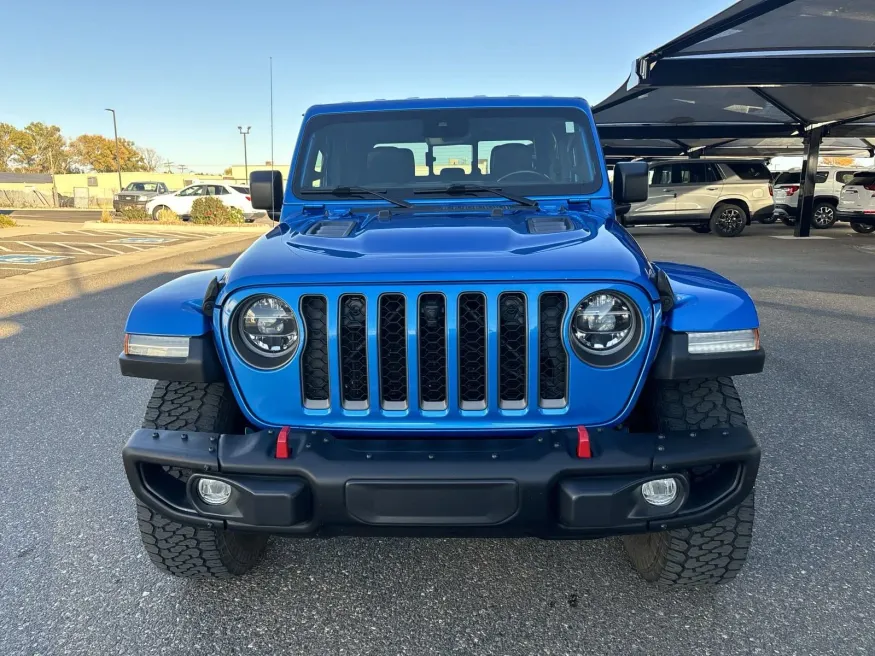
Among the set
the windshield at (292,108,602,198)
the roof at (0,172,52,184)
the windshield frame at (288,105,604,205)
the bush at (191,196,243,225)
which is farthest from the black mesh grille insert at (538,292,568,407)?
the roof at (0,172,52,184)

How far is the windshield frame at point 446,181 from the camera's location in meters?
3.30

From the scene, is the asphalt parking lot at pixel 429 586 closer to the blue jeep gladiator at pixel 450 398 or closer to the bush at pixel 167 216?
the blue jeep gladiator at pixel 450 398

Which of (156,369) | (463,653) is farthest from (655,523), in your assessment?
(156,369)

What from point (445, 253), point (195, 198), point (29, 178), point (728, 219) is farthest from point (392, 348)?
point (29, 178)

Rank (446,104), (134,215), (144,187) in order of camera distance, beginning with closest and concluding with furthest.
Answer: (446,104) < (134,215) < (144,187)

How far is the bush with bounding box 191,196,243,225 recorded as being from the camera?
855 inches

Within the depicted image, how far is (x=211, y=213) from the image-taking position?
21.7 m

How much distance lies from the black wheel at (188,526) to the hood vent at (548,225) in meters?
1.30

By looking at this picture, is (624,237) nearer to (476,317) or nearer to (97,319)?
(476,317)

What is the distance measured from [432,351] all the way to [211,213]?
837 inches

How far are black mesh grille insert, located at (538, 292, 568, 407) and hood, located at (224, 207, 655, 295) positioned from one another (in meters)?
0.09

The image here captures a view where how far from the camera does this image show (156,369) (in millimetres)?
2268

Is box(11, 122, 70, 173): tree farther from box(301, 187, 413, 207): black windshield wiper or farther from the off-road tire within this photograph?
box(301, 187, 413, 207): black windshield wiper

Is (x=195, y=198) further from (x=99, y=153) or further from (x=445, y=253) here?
(x=99, y=153)
